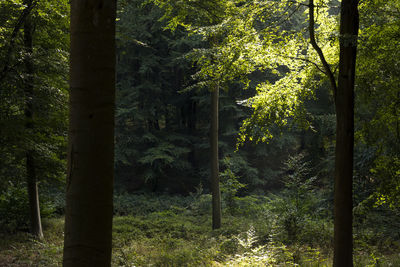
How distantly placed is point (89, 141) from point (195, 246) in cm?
932

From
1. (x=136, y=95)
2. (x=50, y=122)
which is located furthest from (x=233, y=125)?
(x=50, y=122)

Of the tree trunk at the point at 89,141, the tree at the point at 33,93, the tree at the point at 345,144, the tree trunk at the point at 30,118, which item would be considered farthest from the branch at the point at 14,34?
the tree trunk at the point at 89,141

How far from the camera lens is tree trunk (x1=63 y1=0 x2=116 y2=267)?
188 cm

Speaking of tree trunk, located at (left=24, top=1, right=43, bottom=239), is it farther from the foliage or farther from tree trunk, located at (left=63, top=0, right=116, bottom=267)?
tree trunk, located at (left=63, top=0, right=116, bottom=267)

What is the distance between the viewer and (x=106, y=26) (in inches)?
77.0

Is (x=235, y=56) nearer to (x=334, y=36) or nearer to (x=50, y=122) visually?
(x=334, y=36)

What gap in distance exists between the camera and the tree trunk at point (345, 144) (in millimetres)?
5684

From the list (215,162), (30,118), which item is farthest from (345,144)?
(215,162)

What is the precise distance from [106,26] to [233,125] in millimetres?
21431

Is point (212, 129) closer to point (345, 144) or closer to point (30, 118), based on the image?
point (30, 118)

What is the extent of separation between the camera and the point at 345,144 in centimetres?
572

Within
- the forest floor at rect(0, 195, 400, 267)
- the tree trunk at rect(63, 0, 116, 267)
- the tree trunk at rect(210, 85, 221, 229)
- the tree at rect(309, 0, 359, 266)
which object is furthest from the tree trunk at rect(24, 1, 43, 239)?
the tree trunk at rect(63, 0, 116, 267)

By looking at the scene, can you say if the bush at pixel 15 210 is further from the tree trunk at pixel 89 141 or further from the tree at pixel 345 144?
the tree trunk at pixel 89 141

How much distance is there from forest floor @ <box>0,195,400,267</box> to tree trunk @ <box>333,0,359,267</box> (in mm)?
1176
